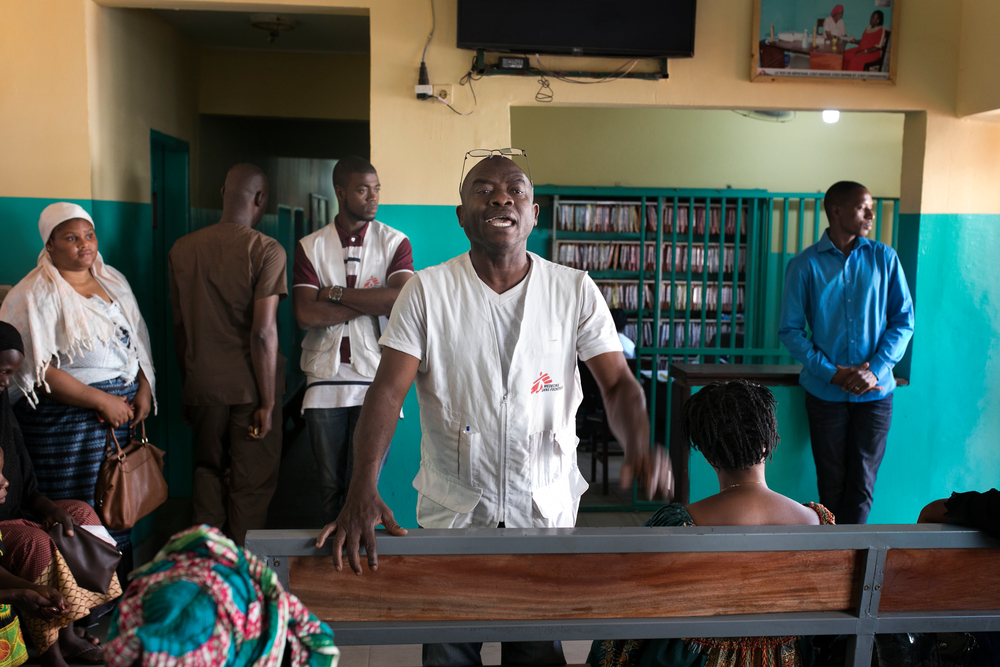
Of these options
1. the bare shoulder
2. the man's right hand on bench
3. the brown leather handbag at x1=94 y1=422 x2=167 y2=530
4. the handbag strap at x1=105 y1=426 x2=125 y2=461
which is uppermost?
the man's right hand on bench

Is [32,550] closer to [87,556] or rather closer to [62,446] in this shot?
[87,556]

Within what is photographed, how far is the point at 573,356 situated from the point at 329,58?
15.0 ft

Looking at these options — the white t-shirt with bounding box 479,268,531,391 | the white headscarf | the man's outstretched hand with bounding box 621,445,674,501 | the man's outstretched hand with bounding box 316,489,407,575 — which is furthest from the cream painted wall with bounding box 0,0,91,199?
the man's outstretched hand with bounding box 621,445,674,501

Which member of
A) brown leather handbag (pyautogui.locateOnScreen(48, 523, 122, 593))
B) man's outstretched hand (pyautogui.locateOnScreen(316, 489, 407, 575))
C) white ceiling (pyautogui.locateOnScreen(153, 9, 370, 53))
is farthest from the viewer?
white ceiling (pyautogui.locateOnScreen(153, 9, 370, 53))

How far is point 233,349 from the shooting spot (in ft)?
11.8

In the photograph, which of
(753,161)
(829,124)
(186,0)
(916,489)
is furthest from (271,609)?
(829,124)

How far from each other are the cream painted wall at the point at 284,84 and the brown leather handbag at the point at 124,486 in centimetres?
307

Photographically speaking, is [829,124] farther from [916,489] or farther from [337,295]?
[337,295]

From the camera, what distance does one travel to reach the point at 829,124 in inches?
280

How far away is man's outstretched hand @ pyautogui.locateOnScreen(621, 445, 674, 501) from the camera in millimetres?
1685

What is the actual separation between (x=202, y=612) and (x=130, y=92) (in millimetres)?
3876

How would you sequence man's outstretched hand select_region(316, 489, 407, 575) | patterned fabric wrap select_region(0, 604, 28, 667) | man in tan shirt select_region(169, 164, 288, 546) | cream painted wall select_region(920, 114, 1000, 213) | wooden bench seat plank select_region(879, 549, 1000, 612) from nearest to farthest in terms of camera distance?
man's outstretched hand select_region(316, 489, 407, 575) < wooden bench seat plank select_region(879, 549, 1000, 612) < patterned fabric wrap select_region(0, 604, 28, 667) < man in tan shirt select_region(169, 164, 288, 546) < cream painted wall select_region(920, 114, 1000, 213)

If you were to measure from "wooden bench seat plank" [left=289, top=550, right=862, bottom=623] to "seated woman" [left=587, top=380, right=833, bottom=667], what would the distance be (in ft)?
0.44

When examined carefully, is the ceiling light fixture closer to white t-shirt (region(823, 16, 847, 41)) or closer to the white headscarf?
the white headscarf
